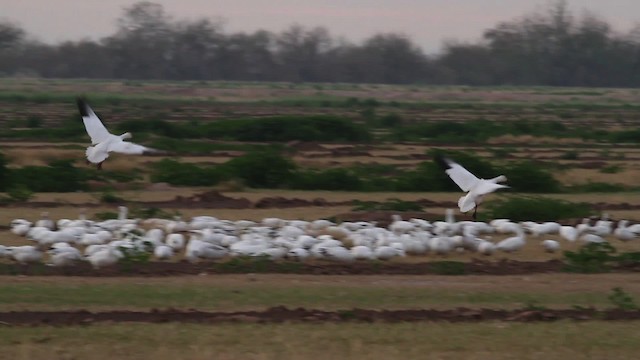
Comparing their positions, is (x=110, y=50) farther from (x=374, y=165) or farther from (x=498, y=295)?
(x=498, y=295)

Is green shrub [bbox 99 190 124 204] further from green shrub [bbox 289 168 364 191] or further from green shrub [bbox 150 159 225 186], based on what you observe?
green shrub [bbox 289 168 364 191]

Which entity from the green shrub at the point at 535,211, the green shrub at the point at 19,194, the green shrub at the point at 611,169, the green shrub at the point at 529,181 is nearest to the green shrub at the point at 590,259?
the green shrub at the point at 535,211

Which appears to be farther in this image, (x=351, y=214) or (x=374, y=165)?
(x=374, y=165)

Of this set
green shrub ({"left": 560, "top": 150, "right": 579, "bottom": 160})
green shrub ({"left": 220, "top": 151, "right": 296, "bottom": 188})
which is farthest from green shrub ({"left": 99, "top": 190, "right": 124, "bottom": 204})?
green shrub ({"left": 560, "top": 150, "right": 579, "bottom": 160})

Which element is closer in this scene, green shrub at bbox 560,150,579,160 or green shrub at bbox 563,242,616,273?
green shrub at bbox 563,242,616,273

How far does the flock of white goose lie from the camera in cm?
1466

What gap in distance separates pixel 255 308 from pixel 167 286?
163cm

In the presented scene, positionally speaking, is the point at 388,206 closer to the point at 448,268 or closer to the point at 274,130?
the point at 448,268

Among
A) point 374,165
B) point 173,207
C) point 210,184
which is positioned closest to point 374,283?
point 173,207

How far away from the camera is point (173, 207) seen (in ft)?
69.7

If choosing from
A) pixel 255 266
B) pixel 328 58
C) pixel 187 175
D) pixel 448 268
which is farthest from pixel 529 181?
pixel 328 58

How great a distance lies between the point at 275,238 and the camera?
51.8 feet

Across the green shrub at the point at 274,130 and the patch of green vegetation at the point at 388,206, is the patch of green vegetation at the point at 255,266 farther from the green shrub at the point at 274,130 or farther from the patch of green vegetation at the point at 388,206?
the green shrub at the point at 274,130

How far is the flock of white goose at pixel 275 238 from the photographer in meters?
14.7
